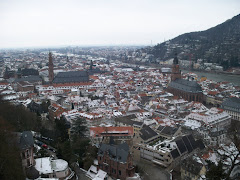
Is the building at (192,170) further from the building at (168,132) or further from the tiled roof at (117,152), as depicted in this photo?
→ the building at (168,132)

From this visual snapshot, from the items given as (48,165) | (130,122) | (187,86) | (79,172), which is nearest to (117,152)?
(79,172)

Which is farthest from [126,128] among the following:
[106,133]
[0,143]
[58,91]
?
[58,91]

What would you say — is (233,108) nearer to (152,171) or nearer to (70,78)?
(152,171)

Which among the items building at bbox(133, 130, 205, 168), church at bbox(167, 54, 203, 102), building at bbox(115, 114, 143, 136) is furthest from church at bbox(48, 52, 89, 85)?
building at bbox(133, 130, 205, 168)

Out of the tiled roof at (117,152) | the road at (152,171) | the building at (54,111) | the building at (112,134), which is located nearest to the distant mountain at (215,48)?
the building at (54,111)

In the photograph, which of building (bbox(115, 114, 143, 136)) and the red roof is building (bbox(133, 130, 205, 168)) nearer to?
the red roof

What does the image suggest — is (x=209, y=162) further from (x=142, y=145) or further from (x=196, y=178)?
(x=142, y=145)
